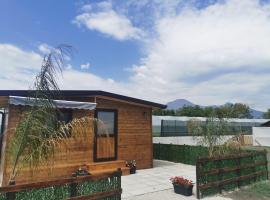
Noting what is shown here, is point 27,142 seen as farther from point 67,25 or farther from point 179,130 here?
point 179,130

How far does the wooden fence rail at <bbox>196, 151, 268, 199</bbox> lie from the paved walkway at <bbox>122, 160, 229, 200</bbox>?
413 mm

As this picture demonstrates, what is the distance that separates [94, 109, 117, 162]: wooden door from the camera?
11.8 metres

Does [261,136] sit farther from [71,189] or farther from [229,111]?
[71,189]

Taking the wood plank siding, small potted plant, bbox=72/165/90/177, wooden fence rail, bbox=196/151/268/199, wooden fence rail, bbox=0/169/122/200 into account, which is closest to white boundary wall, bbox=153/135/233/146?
the wood plank siding

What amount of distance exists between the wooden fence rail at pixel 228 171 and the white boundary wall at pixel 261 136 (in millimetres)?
23276

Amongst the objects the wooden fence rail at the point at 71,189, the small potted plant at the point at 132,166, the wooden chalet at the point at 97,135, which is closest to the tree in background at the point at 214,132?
the wooden chalet at the point at 97,135

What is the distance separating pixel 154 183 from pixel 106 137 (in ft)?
9.94

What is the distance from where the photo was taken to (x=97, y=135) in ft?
38.9

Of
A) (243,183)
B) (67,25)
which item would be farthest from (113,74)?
(243,183)

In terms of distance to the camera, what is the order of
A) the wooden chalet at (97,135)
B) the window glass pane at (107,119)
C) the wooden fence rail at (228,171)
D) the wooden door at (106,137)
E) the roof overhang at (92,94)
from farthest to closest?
the window glass pane at (107,119) → the wooden door at (106,137) → the wooden chalet at (97,135) → the roof overhang at (92,94) → the wooden fence rail at (228,171)

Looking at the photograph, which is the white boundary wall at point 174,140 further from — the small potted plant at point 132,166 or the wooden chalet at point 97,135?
the small potted plant at point 132,166

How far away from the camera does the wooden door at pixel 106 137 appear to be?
38.7 ft

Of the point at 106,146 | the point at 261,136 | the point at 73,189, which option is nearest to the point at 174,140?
the point at 261,136

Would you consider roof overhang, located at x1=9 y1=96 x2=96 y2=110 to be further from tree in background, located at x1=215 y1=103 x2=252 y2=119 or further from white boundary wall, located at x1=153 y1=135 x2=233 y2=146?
white boundary wall, located at x1=153 y1=135 x2=233 y2=146
